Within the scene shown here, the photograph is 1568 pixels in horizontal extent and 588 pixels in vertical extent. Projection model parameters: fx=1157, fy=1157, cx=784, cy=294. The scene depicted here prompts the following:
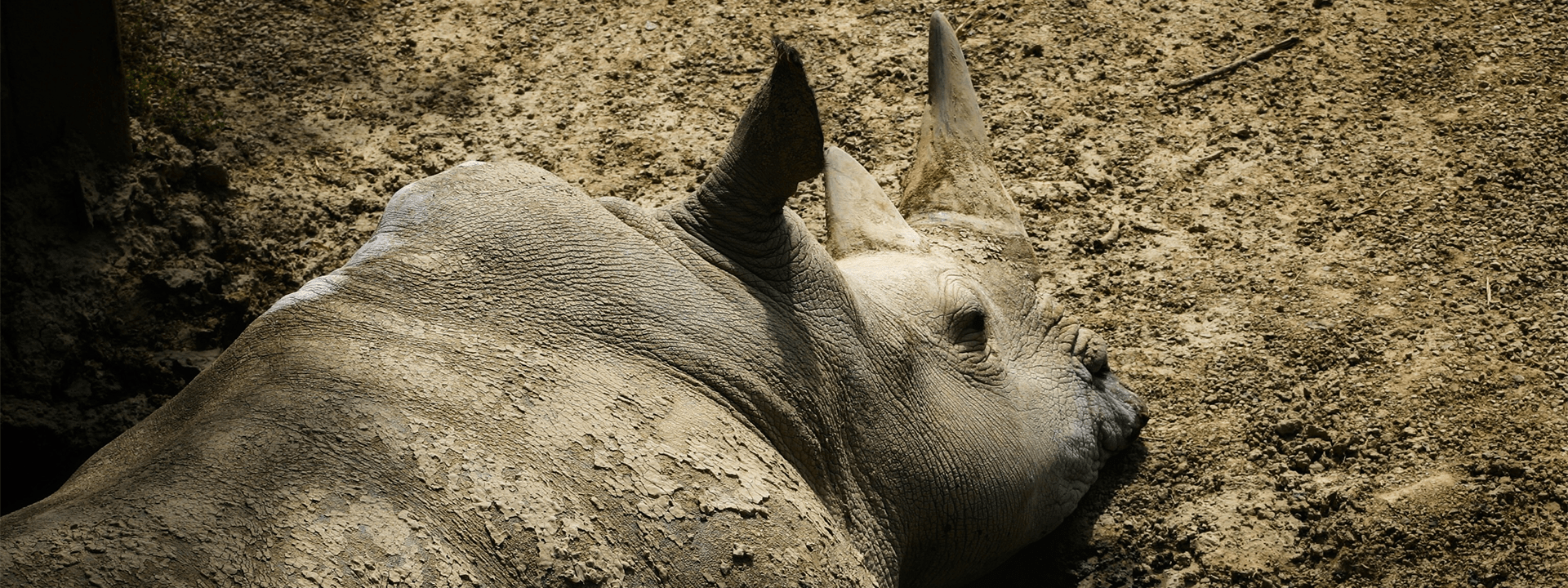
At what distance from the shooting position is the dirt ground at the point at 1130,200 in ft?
9.94

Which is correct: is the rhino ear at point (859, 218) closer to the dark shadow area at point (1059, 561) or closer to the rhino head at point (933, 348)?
the rhino head at point (933, 348)

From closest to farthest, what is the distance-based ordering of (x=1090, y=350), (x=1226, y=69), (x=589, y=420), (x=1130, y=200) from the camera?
(x=589, y=420) → (x=1090, y=350) → (x=1130, y=200) → (x=1226, y=69)

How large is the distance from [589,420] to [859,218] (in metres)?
1.23

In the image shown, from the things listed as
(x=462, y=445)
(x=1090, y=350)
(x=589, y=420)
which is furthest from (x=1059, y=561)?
(x=462, y=445)

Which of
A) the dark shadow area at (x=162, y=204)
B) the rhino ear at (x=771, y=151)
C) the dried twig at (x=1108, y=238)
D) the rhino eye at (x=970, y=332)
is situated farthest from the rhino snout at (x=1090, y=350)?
the dark shadow area at (x=162, y=204)

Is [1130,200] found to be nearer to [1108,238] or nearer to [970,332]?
[1108,238]

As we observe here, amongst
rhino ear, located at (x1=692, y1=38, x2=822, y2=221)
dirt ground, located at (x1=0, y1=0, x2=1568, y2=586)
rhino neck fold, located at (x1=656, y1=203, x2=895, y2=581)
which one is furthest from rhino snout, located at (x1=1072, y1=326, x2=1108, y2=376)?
rhino ear, located at (x1=692, y1=38, x2=822, y2=221)

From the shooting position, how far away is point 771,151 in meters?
2.09

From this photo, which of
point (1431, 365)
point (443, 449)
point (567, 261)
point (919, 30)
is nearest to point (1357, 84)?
point (1431, 365)

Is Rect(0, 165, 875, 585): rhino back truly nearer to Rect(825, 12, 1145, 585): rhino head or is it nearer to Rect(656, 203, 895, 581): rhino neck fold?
Rect(656, 203, 895, 581): rhino neck fold

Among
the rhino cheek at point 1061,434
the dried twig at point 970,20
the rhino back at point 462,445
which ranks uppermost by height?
the dried twig at point 970,20

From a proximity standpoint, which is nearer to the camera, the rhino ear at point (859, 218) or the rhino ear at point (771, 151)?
the rhino ear at point (771, 151)

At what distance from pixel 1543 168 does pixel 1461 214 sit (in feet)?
1.14

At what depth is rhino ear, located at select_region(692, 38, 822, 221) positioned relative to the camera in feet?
6.40
